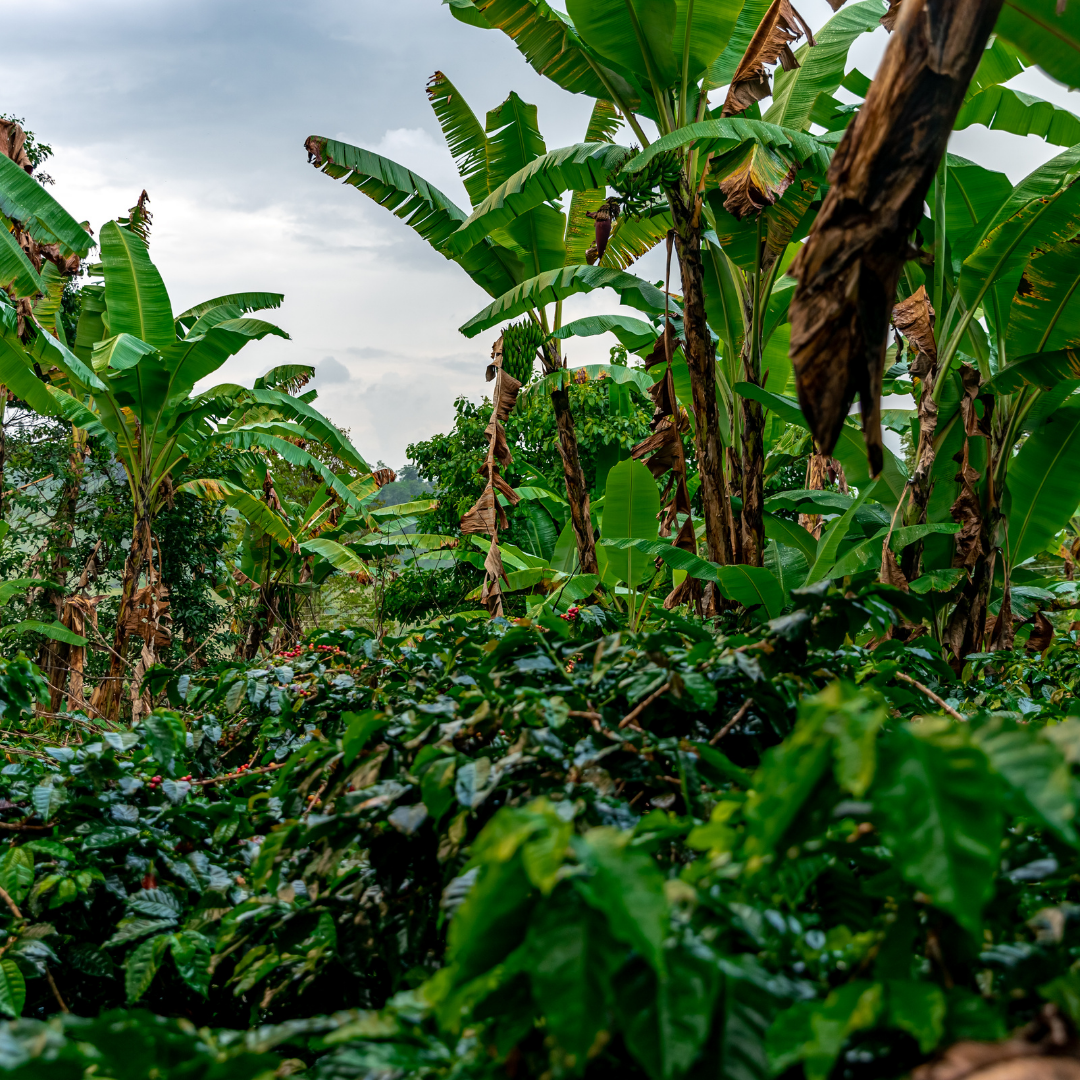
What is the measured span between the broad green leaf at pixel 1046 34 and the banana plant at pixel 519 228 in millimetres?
2458

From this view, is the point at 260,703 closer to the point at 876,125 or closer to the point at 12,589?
the point at 876,125

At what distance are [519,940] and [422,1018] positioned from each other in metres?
0.18

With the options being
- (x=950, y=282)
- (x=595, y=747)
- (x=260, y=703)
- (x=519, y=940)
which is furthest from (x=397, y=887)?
(x=950, y=282)

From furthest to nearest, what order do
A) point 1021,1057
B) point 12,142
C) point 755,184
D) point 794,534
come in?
point 12,142 < point 794,534 < point 755,184 < point 1021,1057

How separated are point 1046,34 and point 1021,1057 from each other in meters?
5.07

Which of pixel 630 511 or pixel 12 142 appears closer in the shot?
pixel 630 511

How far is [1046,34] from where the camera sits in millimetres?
4086

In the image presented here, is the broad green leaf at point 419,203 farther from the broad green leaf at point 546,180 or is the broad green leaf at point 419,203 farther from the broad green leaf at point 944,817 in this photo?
the broad green leaf at point 944,817

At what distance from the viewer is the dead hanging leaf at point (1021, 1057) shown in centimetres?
56

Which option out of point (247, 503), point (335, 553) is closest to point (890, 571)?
point (335, 553)

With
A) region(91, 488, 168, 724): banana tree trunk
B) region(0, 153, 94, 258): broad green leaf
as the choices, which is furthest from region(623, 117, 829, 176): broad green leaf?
region(0, 153, 94, 258): broad green leaf

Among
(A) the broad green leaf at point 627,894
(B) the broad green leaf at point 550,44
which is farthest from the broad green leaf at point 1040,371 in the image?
(A) the broad green leaf at point 627,894

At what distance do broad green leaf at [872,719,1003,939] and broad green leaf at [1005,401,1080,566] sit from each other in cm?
569

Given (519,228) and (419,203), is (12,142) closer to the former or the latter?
(419,203)
